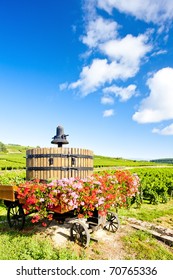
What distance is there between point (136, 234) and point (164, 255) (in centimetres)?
117

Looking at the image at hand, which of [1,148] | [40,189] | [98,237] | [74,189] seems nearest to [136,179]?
[98,237]

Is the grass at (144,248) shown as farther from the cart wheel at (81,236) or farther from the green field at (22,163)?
the green field at (22,163)

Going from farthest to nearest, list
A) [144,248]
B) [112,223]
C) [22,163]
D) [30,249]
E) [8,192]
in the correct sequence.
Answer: [22,163] < [112,223] < [8,192] < [144,248] < [30,249]

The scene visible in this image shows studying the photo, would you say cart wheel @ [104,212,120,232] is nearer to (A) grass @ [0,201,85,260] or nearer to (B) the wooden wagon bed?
(A) grass @ [0,201,85,260]

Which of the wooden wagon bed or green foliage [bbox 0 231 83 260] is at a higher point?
the wooden wagon bed

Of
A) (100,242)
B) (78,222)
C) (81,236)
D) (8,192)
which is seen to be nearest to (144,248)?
(100,242)

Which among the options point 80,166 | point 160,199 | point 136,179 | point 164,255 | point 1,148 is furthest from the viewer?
point 1,148

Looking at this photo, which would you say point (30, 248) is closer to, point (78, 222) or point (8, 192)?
point (78, 222)

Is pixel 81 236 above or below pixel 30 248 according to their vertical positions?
above

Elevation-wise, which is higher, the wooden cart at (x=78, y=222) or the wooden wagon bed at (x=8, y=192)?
the wooden wagon bed at (x=8, y=192)

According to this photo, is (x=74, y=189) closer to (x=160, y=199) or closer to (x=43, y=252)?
(x=43, y=252)

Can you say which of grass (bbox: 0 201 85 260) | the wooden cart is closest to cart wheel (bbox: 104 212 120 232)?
the wooden cart

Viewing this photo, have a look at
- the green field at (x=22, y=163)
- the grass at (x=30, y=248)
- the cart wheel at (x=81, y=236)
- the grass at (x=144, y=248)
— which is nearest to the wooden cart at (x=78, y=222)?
the cart wheel at (x=81, y=236)
